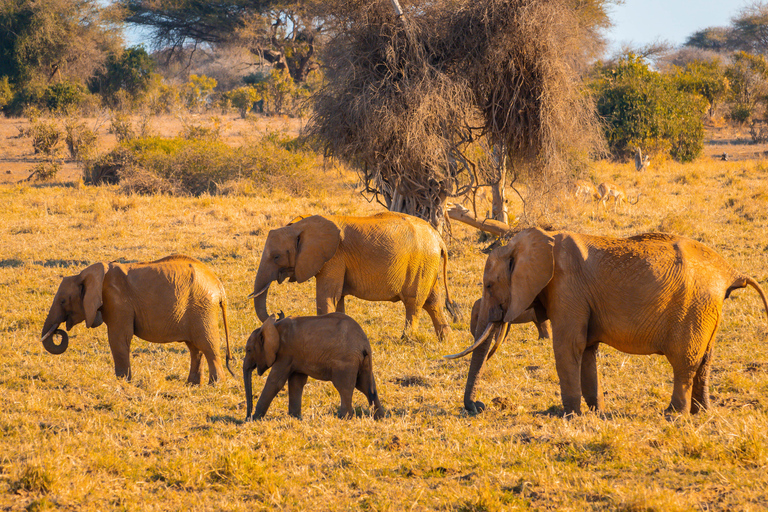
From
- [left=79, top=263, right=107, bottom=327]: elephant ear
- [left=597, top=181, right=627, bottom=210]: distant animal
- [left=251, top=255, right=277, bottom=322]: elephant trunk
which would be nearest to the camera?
[left=79, top=263, right=107, bottom=327]: elephant ear

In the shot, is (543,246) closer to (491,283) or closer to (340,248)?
(491,283)

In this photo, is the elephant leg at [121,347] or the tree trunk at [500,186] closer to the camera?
the elephant leg at [121,347]

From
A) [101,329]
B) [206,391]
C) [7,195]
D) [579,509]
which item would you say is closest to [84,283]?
[206,391]

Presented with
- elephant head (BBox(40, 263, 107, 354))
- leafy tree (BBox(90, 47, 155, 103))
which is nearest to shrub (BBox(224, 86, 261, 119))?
leafy tree (BBox(90, 47, 155, 103))

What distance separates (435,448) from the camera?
5199mm

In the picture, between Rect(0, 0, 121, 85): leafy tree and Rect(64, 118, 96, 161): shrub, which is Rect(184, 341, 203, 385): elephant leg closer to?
Rect(64, 118, 96, 161): shrub

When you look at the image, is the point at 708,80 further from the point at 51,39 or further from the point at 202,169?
the point at 51,39

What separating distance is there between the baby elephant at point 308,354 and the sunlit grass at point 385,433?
255 millimetres

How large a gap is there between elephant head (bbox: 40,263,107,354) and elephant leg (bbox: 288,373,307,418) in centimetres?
213

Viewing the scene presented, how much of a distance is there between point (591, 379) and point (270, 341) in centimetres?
279

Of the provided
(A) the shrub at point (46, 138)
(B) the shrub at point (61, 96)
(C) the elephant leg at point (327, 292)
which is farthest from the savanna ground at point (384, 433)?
(B) the shrub at point (61, 96)

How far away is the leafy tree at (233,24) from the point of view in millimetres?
39344

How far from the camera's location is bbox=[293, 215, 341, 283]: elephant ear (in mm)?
8070

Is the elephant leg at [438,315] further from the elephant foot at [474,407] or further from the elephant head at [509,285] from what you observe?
the elephant foot at [474,407]
